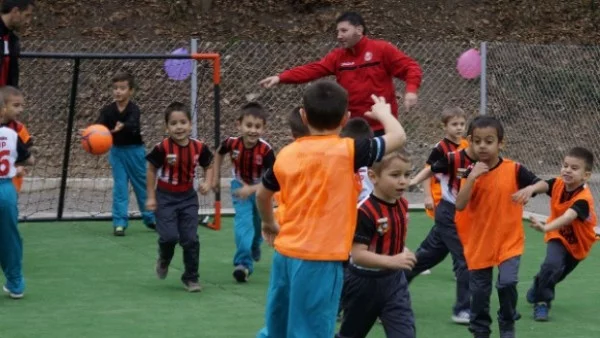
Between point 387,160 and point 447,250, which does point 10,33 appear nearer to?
point 447,250

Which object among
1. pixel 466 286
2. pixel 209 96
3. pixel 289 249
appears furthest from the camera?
pixel 209 96

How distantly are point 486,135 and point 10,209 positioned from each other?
3.61 m

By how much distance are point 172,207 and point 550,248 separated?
2958 millimetres

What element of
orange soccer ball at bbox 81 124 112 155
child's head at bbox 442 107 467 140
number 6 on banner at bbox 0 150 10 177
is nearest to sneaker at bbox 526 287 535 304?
child's head at bbox 442 107 467 140

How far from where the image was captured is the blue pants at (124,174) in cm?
1290

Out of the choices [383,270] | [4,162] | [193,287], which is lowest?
[193,287]

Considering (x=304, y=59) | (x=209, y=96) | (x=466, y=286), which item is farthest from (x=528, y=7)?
(x=466, y=286)

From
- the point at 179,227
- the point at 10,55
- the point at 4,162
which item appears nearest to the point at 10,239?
the point at 4,162

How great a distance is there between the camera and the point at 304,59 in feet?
65.4

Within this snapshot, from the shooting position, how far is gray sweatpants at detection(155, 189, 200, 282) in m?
9.91

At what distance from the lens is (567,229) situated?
359 inches

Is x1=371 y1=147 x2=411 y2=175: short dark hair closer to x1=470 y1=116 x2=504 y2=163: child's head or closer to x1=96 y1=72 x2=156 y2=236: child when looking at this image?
x1=470 y1=116 x2=504 y2=163: child's head

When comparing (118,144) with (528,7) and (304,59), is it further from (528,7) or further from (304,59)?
(528,7)

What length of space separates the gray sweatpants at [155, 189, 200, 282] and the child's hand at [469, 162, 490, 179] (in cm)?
311
